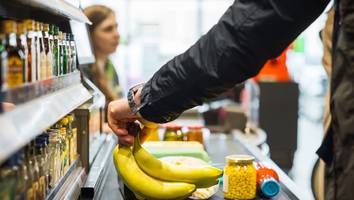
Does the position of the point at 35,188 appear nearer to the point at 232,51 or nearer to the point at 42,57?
the point at 42,57

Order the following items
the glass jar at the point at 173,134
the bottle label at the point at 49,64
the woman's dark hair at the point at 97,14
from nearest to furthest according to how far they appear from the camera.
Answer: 1. the bottle label at the point at 49,64
2. the glass jar at the point at 173,134
3. the woman's dark hair at the point at 97,14

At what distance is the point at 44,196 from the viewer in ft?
4.78

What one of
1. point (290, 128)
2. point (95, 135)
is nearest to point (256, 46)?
point (95, 135)

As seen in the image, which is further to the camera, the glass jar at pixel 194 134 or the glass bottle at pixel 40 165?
the glass jar at pixel 194 134

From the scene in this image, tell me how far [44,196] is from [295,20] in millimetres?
839

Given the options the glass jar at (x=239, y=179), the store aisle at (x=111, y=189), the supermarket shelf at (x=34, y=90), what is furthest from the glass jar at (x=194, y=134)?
the supermarket shelf at (x=34, y=90)

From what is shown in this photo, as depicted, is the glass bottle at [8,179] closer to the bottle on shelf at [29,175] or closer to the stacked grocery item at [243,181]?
the bottle on shelf at [29,175]

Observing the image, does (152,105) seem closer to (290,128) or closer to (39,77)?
(39,77)

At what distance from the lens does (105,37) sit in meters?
4.11

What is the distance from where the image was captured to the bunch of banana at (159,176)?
1625 mm

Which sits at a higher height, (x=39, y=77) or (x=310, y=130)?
(x=39, y=77)

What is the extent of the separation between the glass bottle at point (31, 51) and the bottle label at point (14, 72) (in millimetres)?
91

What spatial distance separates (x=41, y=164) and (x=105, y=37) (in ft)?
9.03

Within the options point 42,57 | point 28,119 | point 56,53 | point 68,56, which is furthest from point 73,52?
point 28,119
